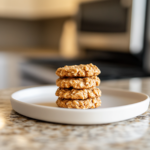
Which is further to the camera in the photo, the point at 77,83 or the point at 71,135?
the point at 77,83

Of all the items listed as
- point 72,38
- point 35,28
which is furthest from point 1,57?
point 35,28

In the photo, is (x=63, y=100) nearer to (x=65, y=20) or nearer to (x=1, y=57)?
(x=1, y=57)

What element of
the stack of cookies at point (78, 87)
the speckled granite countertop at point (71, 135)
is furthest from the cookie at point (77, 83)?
the speckled granite countertop at point (71, 135)

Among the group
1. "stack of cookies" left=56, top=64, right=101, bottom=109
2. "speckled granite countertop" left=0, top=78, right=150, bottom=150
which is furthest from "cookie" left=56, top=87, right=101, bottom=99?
"speckled granite countertop" left=0, top=78, right=150, bottom=150

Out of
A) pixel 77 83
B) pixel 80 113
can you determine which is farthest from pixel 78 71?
pixel 80 113

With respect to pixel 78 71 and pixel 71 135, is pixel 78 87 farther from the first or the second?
pixel 71 135

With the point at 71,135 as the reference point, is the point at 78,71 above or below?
above
